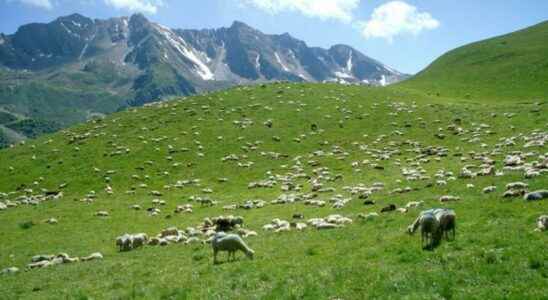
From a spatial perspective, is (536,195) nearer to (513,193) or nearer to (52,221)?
(513,193)

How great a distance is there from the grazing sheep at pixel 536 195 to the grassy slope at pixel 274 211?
48cm

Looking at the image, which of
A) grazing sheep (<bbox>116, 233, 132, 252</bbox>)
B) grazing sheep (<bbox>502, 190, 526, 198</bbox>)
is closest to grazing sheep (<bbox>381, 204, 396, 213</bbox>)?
grazing sheep (<bbox>502, 190, 526, 198</bbox>)

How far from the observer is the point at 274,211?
35562 mm

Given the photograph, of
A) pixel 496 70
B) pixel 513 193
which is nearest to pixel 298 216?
pixel 513 193

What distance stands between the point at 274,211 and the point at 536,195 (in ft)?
57.4

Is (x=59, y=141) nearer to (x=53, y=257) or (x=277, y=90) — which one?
(x=277, y=90)

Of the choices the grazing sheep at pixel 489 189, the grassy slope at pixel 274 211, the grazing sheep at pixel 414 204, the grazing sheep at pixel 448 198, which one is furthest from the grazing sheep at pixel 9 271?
the grazing sheep at pixel 489 189

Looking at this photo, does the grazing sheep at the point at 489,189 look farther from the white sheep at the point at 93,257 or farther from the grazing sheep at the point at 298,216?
the white sheep at the point at 93,257

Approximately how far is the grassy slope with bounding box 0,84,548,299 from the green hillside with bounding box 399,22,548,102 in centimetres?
1310

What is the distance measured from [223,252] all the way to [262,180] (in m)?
22.3

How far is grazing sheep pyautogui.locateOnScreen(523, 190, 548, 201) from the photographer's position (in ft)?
76.9

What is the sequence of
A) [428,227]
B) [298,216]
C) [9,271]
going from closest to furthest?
Answer: [428,227], [9,271], [298,216]

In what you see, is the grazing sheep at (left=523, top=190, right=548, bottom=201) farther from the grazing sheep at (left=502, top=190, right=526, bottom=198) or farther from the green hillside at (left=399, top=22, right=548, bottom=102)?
the green hillside at (left=399, top=22, right=548, bottom=102)

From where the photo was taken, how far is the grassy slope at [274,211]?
15898 mm
